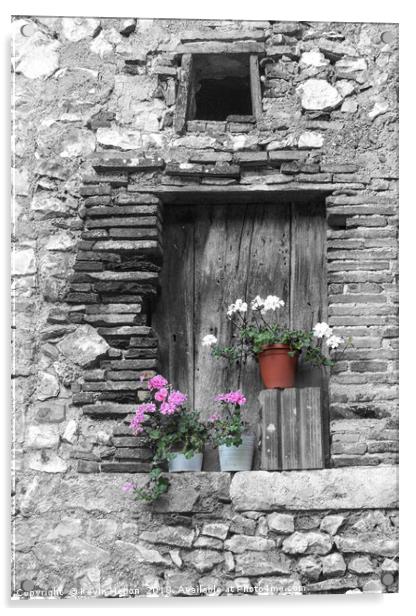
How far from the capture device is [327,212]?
454 cm

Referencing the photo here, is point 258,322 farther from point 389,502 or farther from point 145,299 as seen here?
point 389,502

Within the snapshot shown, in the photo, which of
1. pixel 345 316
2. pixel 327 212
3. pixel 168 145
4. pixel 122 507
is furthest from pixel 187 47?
pixel 122 507

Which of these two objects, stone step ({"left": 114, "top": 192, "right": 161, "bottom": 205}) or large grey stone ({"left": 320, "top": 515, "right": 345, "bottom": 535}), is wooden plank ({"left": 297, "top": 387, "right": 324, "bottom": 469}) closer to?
large grey stone ({"left": 320, "top": 515, "right": 345, "bottom": 535})

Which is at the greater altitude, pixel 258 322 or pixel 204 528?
pixel 258 322

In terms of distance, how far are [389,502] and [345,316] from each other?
2.39 ft

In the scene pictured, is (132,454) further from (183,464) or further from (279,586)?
(279,586)

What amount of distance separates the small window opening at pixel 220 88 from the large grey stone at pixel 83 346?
0.98m

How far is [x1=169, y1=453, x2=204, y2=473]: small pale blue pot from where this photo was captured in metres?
4.36

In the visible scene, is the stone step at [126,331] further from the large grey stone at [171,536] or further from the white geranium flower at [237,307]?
the large grey stone at [171,536]

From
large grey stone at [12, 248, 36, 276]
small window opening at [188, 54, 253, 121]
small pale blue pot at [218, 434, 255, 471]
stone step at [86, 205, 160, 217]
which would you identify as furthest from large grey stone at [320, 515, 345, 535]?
small window opening at [188, 54, 253, 121]

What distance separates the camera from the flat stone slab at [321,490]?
13.9 feet

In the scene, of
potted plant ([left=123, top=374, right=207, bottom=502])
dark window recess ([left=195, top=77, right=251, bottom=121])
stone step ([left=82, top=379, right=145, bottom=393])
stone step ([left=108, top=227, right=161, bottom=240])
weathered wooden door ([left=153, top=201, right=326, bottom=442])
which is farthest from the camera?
dark window recess ([left=195, top=77, right=251, bottom=121])

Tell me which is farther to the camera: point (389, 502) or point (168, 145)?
point (168, 145)

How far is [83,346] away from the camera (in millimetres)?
4449
